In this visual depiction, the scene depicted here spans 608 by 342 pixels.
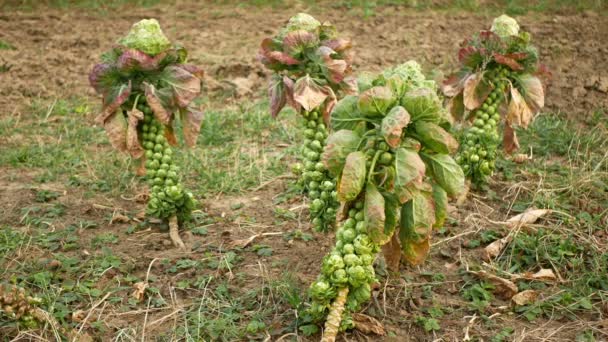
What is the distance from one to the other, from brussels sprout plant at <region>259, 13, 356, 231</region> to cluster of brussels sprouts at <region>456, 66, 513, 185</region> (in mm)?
892

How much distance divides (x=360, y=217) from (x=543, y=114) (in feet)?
9.60

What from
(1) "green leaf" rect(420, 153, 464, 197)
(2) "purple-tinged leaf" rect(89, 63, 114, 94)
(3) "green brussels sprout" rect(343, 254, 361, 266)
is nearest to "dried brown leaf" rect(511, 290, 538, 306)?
(1) "green leaf" rect(420, 153, 464, 197)

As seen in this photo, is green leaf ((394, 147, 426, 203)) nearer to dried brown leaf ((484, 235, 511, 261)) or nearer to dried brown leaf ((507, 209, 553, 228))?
dried brown leaf ((484, 235, 511, 261))

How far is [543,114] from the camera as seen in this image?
4.92 metres

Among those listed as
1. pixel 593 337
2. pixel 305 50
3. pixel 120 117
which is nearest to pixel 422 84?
pixel 305 50

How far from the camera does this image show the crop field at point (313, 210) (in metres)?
2.50

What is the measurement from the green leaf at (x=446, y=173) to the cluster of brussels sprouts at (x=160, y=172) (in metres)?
1.40

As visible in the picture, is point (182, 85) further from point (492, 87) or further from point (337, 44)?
point (492, 87)

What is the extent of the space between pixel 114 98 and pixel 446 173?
1593mm

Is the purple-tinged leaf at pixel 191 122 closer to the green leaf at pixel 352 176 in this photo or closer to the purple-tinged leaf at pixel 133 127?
the purple-tinged leaf at pixel 133 127

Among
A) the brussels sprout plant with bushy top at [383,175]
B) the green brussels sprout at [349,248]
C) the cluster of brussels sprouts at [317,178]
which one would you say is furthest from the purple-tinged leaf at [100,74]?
the green brussels sprout at [349,248]

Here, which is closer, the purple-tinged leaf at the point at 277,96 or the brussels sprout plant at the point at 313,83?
the brussels sprout plant at the point at 313,83

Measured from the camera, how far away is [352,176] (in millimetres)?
2336

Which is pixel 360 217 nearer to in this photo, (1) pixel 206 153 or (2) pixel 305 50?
(2) pixel 305 50
